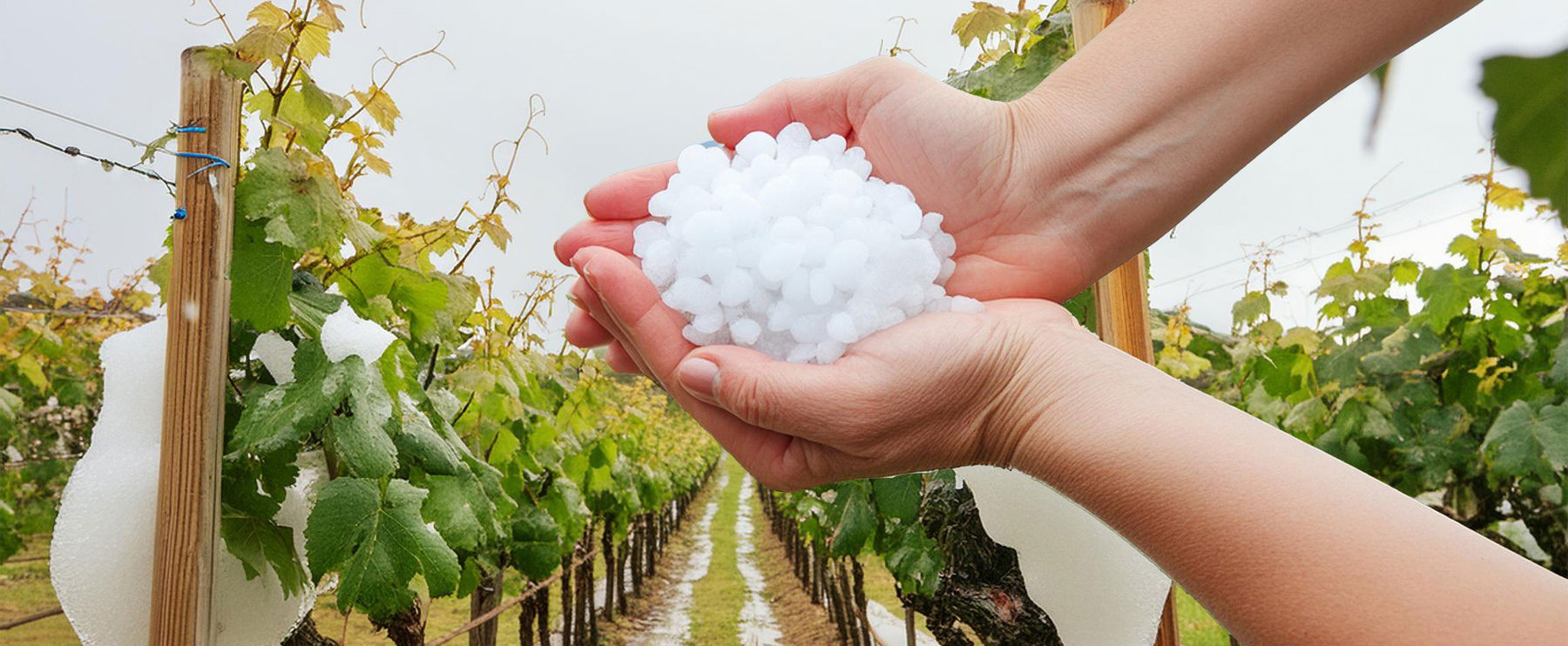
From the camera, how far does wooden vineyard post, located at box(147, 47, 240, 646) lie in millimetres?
1610

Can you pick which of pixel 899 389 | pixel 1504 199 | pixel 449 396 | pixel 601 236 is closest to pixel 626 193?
pixel 601 236

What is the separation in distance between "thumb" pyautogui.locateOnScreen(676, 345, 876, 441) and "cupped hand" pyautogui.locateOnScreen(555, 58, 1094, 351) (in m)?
0.34

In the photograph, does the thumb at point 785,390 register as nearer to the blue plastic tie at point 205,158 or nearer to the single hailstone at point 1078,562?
the single hailstone at point 1078,562

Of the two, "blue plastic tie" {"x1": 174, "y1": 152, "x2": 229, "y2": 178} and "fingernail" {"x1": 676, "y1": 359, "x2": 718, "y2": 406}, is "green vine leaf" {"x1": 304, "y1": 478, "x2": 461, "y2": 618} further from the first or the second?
"fingernail" {"x1": 676, "y1": 359, "x2": 718, "y2": 406}

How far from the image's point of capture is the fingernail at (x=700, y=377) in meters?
1.15

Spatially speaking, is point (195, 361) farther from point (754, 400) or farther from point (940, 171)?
point (940, 171)

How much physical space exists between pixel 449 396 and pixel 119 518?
4.80ft

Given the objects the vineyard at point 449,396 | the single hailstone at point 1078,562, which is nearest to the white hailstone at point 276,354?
the vineyard at point 449,396

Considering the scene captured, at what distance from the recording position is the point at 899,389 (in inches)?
44.1

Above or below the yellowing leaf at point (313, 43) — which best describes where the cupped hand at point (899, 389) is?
below

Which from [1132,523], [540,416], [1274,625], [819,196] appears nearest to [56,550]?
[819,196]

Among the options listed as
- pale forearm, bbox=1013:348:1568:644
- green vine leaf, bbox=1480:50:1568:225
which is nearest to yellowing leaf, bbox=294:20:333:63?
pale forearm, bbox=1013:348:1568:644

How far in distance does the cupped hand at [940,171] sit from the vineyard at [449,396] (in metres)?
0.52

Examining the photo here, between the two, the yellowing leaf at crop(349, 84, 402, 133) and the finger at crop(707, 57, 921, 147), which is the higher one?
the yellowing leaf at crop(349, 84, 402, 133)
